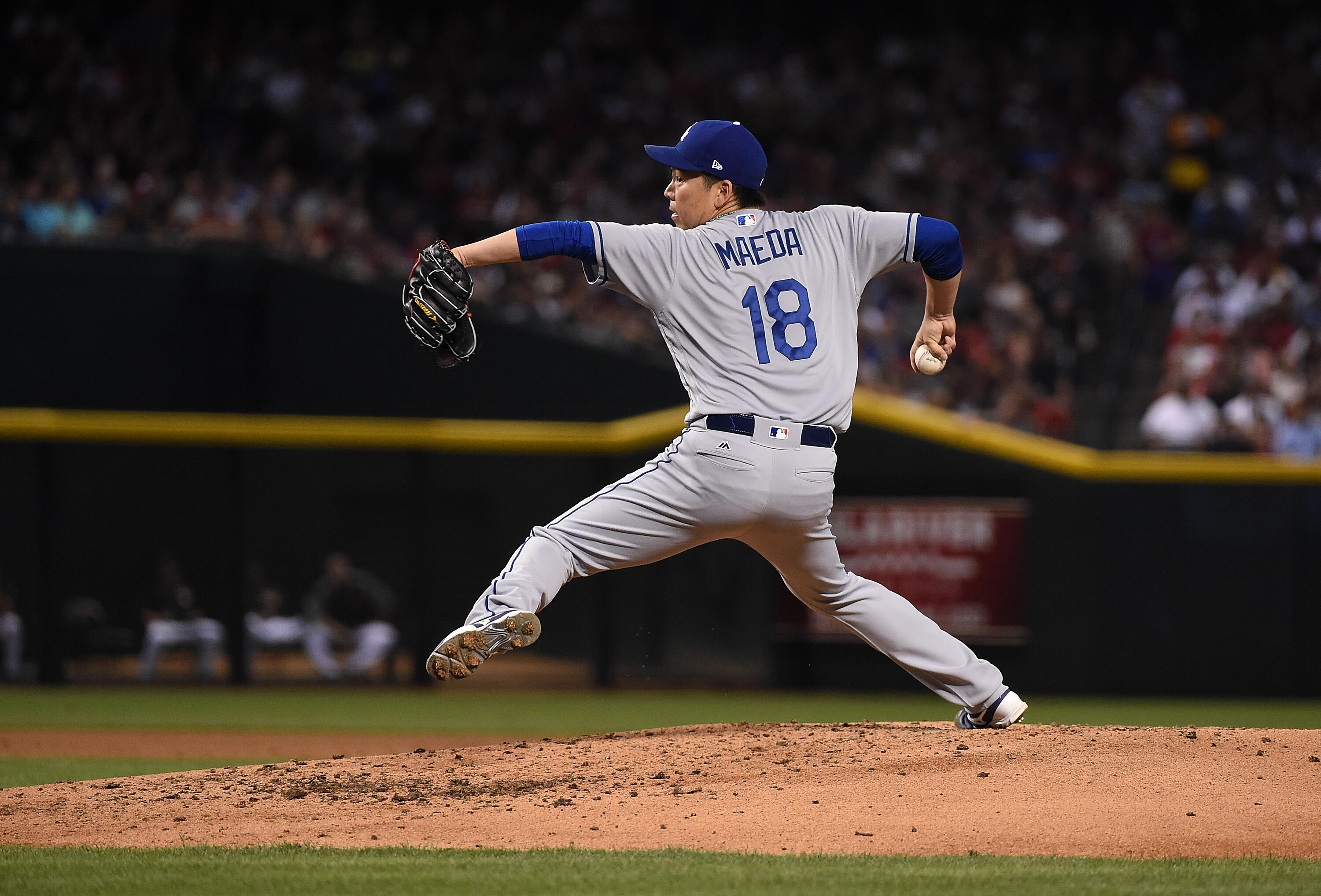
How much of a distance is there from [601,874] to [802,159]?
11804 mm

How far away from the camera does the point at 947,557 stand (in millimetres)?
9094

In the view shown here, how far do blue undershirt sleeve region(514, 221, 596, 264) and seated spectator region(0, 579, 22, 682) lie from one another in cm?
613

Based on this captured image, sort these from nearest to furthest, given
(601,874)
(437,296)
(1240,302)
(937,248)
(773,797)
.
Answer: (601,874) → (437,296) → (773,797) → (937,248) → (1240,302)

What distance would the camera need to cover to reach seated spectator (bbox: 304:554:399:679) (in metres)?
9.12

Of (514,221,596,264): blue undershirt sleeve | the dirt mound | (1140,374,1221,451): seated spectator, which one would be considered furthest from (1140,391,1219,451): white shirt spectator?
(514,221,596,264): blue undershirt sleeve

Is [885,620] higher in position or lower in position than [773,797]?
higher

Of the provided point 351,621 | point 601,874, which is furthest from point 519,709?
point 601,874

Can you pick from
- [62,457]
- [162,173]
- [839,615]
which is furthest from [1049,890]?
[162,173]

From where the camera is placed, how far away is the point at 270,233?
1224 cm

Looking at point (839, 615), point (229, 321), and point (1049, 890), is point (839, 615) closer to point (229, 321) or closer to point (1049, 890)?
point (1049, 890)

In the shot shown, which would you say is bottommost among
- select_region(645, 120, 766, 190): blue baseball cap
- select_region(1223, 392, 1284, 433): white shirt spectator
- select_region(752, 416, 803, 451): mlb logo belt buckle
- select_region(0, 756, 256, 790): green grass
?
select_region(0, 756, 256, 790): green grass

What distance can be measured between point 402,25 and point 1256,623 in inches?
429

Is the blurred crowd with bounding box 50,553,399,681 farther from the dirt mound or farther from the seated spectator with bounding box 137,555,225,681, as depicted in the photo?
the dirt mound

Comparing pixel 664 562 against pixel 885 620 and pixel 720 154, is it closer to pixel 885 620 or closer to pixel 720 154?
pixel 885 620
